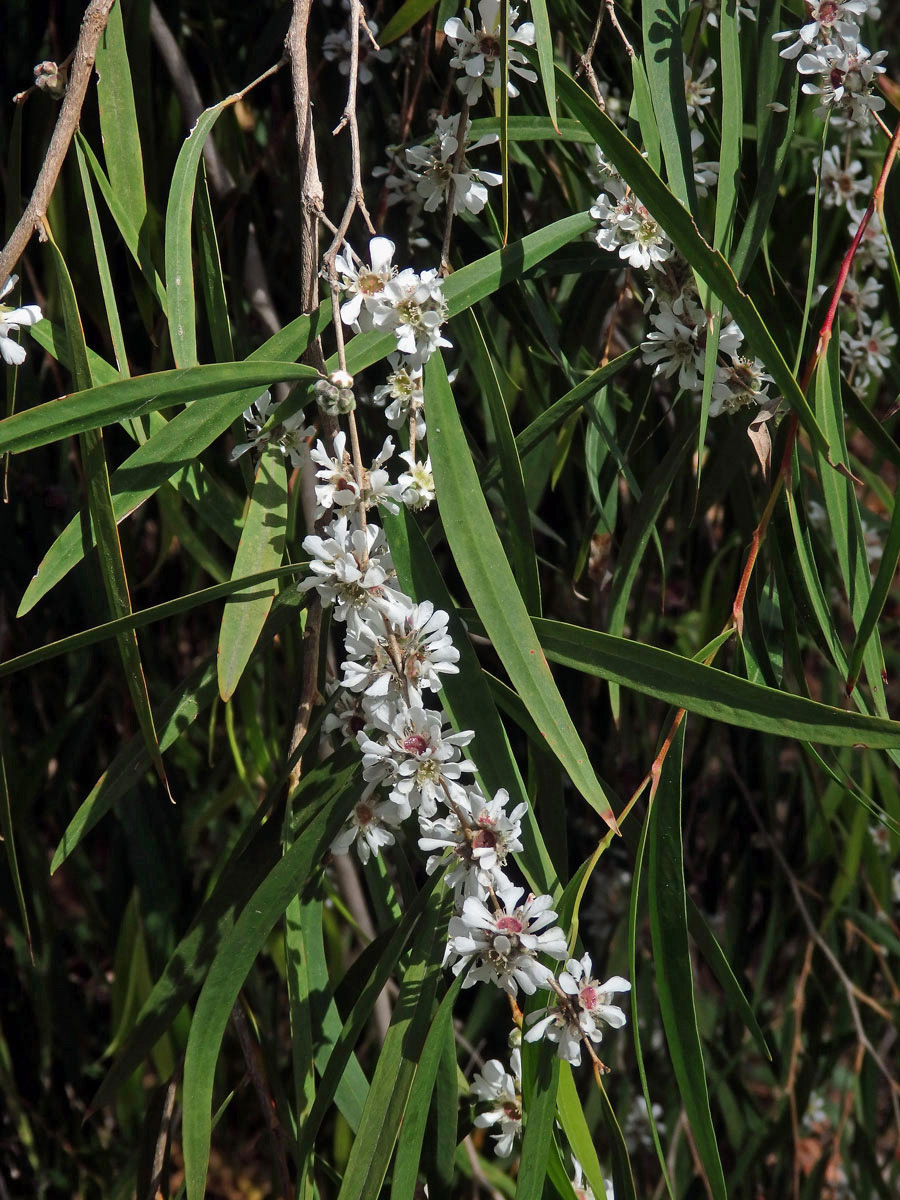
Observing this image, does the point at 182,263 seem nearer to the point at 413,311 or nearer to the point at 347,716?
the point at 413,311

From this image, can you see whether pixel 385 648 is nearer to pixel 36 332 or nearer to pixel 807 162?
pixel 36 332

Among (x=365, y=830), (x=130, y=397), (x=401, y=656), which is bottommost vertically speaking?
(x=365, y=830)

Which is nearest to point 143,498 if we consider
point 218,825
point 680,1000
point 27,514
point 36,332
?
point 36,332

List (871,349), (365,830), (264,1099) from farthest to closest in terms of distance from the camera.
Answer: (871,349) < (264,1099) < (365,830)

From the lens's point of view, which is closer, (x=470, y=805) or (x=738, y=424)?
(x=470, y=805)

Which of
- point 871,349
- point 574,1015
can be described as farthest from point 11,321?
point 871,349

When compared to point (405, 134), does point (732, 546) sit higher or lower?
lower

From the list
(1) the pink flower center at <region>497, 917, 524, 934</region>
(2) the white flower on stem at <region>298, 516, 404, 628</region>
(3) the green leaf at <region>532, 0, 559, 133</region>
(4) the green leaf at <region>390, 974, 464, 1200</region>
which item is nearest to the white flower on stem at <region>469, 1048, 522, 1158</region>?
(4) the green leaf at <region>390, 974, 464, 1200</region>

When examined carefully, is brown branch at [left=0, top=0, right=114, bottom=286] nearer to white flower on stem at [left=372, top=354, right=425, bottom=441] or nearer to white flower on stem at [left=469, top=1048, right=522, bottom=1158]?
white flower on stem at [left=372, top=354, right=425, bottom=441]
